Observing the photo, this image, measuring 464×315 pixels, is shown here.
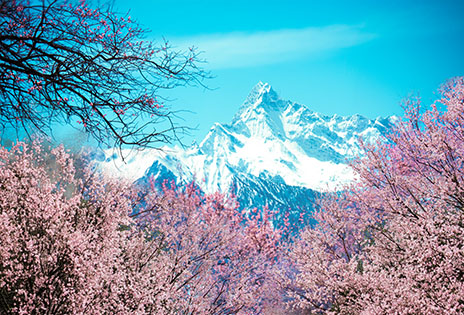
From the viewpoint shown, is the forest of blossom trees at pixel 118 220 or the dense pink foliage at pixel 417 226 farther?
the dense pink foliage at pixel 417 226

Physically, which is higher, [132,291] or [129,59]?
[129,59]

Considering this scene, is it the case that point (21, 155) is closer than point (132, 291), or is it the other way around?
point (132, 291)

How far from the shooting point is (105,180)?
868cm

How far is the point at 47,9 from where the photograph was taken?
13.9 feet

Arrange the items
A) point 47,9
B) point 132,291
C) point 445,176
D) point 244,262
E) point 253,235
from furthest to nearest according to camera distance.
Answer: point 253,235 < point 244,262 < point 445,176 < point 132,291 < point 47,9

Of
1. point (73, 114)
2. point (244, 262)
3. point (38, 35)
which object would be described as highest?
point (38, 35)

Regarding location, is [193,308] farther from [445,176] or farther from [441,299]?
[445,176]

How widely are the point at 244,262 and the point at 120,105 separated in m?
10.6

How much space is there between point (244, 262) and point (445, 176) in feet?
26.6

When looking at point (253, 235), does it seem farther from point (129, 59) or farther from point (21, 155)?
point (129, 59)

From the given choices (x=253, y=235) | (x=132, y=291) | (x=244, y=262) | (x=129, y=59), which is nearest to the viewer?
(x=129, y=59)

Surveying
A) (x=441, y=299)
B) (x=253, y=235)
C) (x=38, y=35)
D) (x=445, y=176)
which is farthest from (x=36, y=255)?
(x=253, y=235)

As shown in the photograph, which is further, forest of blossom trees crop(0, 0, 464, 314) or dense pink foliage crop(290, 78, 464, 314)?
dense pink foliage crop(290, 78, 464, 314)

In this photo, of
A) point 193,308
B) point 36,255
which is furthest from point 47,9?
point 193,308
